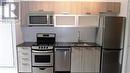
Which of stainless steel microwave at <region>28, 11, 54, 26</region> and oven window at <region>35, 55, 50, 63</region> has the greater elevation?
stainless steel microwave at <region>28, 11, 54, 26</region>

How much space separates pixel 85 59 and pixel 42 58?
1.11 metres

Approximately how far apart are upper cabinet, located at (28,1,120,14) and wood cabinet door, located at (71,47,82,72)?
1003 mm

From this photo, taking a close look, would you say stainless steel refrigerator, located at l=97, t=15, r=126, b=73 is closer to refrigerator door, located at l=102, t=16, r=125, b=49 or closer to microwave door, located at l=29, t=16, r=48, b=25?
refrigerator door, located at l=102, t=16, r=125, b=49

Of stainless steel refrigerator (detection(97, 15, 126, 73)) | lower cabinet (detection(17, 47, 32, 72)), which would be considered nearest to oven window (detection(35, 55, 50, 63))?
lower cabinet (detection(17, 47, 32, 72))

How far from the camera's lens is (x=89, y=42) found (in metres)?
4.75

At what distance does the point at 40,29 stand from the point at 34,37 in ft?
0.97

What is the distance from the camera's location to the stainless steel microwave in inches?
165

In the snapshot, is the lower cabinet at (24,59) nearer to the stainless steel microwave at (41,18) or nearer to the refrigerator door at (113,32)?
the stainless steel microwave at (41,18)

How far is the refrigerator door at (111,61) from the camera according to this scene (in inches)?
163

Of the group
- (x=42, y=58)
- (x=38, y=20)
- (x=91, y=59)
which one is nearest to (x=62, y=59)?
(x=42, y=58)

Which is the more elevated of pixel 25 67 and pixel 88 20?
pixel 88 20

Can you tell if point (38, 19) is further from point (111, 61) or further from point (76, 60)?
point (111, 61)

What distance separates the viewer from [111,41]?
13.5 feet

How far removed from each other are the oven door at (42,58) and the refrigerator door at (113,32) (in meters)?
1.42
